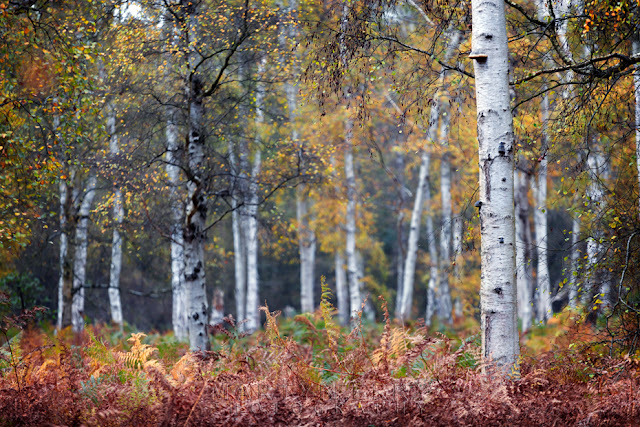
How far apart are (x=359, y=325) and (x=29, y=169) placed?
16.4 ft

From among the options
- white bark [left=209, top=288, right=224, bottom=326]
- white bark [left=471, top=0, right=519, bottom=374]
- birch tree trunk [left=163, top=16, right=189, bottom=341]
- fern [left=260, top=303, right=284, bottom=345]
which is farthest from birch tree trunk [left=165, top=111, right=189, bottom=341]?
white bark [left=471, top=0, right=519, bottom=374]

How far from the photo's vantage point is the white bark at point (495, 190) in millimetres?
4711

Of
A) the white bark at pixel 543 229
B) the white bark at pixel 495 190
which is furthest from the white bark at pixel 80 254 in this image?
the white bark at pixel 495 190

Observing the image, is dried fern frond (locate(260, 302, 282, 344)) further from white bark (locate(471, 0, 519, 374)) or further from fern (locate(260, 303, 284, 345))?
white bark (locate(471, 0, 519, 374))

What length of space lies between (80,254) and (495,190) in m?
12.4

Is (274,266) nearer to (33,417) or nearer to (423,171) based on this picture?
(423,171)

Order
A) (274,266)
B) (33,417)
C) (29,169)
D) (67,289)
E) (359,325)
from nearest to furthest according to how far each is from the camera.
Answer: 1. (33,417)
2. (359,325)
3. (29,169)
4. (67,289)
5. (274,266)

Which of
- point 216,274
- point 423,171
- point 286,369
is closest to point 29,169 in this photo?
point 286,369

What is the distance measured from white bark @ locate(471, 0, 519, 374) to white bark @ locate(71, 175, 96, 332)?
10.7 m

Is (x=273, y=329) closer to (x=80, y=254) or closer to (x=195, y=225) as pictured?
(x=195, y=225)

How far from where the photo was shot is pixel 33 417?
184 inches

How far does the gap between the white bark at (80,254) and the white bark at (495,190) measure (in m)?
10.7

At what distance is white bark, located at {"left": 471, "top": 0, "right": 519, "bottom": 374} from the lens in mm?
4711

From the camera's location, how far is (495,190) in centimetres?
481
